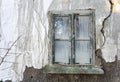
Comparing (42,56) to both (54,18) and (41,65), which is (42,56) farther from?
(54,18)

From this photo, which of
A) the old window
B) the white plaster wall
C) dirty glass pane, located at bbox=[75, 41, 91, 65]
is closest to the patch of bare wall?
the white plaster wall

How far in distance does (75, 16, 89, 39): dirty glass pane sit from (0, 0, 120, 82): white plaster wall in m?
0.17

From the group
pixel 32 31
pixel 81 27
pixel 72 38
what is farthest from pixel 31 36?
pixel 81 27

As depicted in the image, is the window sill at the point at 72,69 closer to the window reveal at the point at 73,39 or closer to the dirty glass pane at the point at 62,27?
the window reveal at the point at 73,39

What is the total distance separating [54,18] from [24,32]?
1.81 ft

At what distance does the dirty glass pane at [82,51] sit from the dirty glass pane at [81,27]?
12cm

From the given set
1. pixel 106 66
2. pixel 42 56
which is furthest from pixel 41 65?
pixel 106 66

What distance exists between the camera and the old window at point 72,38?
6.02m

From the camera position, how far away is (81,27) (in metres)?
6.11

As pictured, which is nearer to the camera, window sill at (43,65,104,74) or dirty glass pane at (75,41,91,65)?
window sill at (43,65,104,74)

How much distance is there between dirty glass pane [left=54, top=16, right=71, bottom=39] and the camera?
240 inches

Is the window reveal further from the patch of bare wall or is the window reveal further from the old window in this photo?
the patch of bare wall

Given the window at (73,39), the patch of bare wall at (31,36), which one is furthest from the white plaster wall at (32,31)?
the window at (73,39)

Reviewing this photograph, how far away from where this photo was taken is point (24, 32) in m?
6.05
